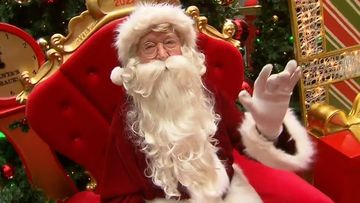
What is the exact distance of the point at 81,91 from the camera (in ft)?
5.67

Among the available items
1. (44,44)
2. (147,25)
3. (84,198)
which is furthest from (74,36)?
(84,198)

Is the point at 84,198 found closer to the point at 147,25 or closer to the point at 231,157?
the point at 231,157

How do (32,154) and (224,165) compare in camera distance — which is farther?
(32,154)

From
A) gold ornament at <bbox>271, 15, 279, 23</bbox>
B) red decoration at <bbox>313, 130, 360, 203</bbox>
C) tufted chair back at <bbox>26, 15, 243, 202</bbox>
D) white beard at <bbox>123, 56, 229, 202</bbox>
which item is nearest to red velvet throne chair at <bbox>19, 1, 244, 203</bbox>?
tufted chair back at <bbox>26, 15, 243, 202</bbox>

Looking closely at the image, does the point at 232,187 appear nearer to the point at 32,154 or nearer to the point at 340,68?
the point at 32,154

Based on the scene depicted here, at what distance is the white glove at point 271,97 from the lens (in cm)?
138

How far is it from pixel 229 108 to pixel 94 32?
0.55 m

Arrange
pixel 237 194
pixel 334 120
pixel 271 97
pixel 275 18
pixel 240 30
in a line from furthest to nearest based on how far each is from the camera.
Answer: pixel 275 18, pixel 240 30, pixel 334 120, pixel 237 194, pixel 271 97

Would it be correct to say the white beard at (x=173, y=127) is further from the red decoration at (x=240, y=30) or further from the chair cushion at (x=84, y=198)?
the red decoration at (x=240, y=30)

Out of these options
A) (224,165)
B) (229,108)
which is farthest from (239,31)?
(224,165)

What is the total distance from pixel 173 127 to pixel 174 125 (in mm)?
10

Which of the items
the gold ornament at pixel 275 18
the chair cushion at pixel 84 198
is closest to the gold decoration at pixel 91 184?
the chair cushion at pixel 84 198

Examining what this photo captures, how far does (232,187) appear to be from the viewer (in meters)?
1.58

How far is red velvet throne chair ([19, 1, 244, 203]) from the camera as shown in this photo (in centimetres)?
166
